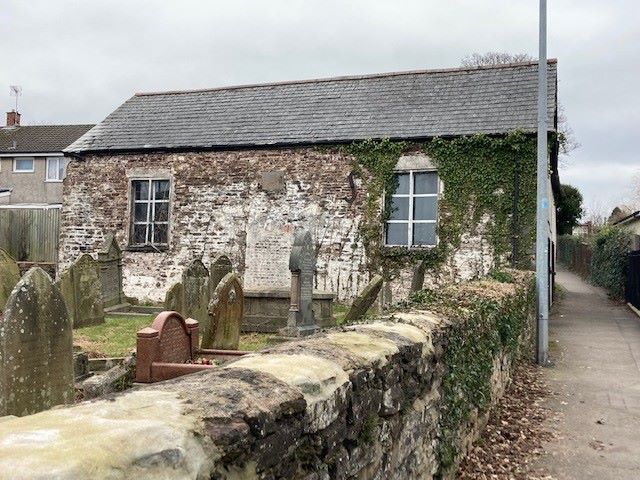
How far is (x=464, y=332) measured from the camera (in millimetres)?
5328

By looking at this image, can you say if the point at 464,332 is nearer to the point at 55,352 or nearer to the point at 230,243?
the point at 55,352

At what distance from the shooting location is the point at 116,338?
11.5 meters

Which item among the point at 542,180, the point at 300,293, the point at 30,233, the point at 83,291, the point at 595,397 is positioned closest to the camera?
the point at 595,397

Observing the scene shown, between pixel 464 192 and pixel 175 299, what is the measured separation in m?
8.38

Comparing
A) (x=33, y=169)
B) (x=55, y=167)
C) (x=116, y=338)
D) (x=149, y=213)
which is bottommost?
(x=116, y=338)

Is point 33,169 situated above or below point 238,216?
above

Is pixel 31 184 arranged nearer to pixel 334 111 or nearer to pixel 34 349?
pixel 334 111

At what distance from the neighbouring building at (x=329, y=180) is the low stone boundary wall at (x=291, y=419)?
11148 millimetres

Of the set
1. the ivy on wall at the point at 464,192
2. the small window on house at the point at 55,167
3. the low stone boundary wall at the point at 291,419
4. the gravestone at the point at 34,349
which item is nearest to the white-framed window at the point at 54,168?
the small window on house at the point at 55,167

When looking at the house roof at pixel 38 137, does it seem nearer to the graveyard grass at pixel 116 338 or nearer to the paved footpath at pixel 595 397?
the graveyard grass at pixel 116 338

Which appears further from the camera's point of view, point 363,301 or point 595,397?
point 363,301

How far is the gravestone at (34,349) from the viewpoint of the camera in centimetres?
446

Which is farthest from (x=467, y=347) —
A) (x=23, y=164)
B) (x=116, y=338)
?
(x=23, y=164)

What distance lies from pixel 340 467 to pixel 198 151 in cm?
1697
